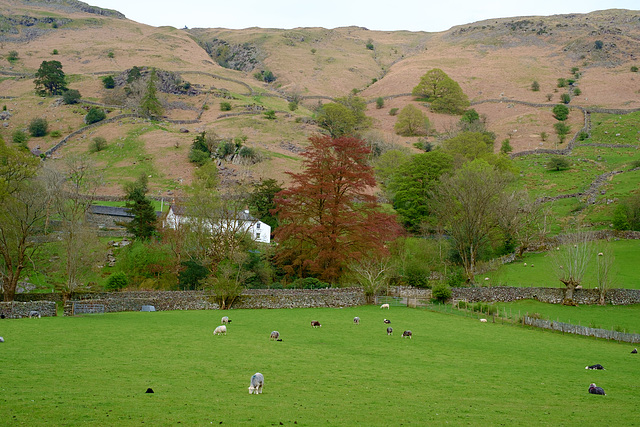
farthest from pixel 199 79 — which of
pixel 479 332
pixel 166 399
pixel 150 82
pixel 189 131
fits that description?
pixel 166 399

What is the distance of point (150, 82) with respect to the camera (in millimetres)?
117438

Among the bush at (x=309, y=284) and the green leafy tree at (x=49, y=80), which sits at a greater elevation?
the green leafy tree at (x=49, y=80)

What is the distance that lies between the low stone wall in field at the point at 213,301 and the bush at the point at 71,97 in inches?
3723

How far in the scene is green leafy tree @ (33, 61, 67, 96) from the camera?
125863 millimetres

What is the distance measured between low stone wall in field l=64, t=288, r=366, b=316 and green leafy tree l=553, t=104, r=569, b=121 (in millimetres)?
99729

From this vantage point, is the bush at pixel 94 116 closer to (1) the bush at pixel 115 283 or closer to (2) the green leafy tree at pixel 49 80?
(2) the green leafy tree at pixel 49 80

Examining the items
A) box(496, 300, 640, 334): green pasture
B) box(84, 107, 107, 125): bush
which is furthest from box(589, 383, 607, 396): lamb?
box(84, 107, 107, 125): bush

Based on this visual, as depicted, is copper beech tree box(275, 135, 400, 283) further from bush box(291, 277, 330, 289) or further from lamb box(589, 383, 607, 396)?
lamb box(589, 383, 607, 396)

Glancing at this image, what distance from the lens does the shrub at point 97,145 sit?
3666 inches

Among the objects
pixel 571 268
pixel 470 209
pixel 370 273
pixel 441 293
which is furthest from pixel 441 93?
pixel 441 293

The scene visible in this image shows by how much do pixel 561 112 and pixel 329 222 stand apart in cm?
9710

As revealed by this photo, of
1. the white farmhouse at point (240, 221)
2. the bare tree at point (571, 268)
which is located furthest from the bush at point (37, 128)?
the bare tree at point (571, 268)

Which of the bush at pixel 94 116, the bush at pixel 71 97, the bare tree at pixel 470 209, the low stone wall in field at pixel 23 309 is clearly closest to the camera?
the low stone wall in field at pixel 23 309

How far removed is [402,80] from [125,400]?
172164 millimetres
